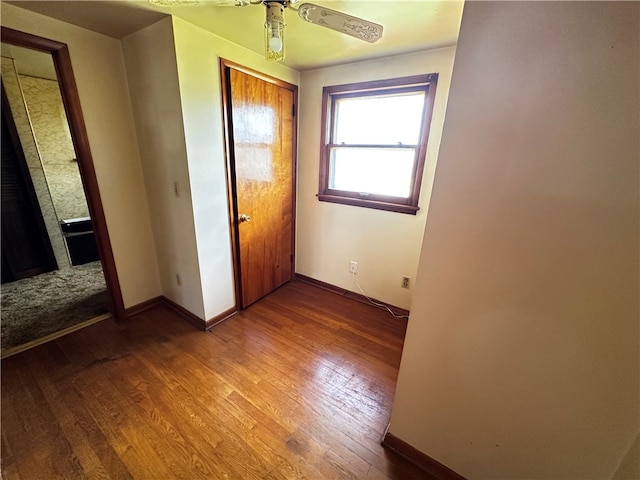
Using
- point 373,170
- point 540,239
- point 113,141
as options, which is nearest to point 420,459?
point 540,239

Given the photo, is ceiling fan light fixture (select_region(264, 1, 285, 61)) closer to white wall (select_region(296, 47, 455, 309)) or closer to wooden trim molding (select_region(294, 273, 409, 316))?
white wall (select_region(296, 47, 455, 309))

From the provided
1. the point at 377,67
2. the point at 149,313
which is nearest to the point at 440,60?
the point at 377,67

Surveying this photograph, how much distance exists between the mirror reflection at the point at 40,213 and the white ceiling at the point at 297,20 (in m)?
1.58

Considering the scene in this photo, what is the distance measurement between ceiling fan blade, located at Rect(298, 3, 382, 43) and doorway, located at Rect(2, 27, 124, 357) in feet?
5.64

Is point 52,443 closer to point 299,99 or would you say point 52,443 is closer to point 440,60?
point 299,99

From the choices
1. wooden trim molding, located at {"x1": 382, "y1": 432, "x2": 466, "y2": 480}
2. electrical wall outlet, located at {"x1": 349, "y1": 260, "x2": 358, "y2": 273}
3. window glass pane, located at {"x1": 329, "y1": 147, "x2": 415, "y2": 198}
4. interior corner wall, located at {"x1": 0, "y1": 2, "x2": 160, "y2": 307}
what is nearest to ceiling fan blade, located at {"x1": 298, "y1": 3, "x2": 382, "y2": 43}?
window glass pane, located at {"x1": 329, "y1": 147, "x2": 415, "y2": 198}

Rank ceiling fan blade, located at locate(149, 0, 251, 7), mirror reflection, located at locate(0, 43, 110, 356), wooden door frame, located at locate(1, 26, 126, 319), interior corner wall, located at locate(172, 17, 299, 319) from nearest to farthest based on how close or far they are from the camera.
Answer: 1. ceiling fan blade, located at locate(149, 0, 251, 7)
2. wooden door frame, located at locate(1, 26, 126, 319)
3. interior corner wall, located at locate(172, 17, 299, 319)
4. mirror reflection, located at locate(0, 43, 110, 356)

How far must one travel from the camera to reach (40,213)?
2.94m

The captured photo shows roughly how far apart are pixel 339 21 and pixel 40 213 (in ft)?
12.7

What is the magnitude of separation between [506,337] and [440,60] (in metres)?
1.89

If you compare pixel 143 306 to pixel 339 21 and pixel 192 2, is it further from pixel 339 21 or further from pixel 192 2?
pixel 339 21

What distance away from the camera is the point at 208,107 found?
5.84ft

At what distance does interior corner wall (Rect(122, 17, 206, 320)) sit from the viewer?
1647 mm

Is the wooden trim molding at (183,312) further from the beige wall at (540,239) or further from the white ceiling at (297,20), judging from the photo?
the white ceiling at (297,20)
